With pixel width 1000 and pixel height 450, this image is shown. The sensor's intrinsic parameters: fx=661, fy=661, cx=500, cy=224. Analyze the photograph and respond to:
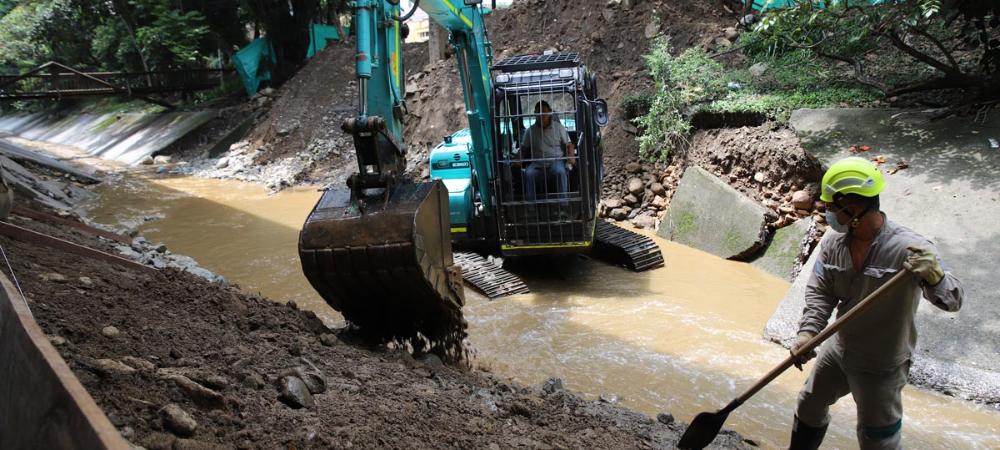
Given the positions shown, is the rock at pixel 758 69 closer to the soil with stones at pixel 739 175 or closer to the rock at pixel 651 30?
the soil with stones at pixel 739 175

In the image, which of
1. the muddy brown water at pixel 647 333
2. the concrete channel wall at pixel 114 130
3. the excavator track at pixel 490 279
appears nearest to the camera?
the muddy brown water at pixel 647 333

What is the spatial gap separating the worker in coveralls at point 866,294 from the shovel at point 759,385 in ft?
0.20

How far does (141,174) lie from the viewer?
55.0 feet

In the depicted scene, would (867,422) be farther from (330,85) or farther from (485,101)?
(330,85)

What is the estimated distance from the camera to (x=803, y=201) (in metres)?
8.01

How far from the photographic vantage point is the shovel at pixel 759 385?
2.84 meters

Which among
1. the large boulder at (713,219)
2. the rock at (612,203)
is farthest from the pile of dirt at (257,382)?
the rock at (612,203)

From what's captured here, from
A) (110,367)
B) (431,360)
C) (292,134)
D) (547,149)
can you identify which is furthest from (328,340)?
(292,134)

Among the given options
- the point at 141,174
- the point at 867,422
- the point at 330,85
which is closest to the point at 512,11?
the point at 330,85

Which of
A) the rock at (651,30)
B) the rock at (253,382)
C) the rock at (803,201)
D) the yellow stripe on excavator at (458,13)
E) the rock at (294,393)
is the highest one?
the rock at (651,30)

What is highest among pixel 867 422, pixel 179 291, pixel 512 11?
pixel 512 11

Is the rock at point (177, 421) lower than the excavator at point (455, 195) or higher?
lower

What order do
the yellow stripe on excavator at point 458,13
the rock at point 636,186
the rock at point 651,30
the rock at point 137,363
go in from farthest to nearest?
1. the rock at point 651,30
2. the rock at point 636,186
3. the yellow stripe on excavator at point 458,13
4. the rock at point 137,363

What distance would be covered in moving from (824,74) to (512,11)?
8.80m
